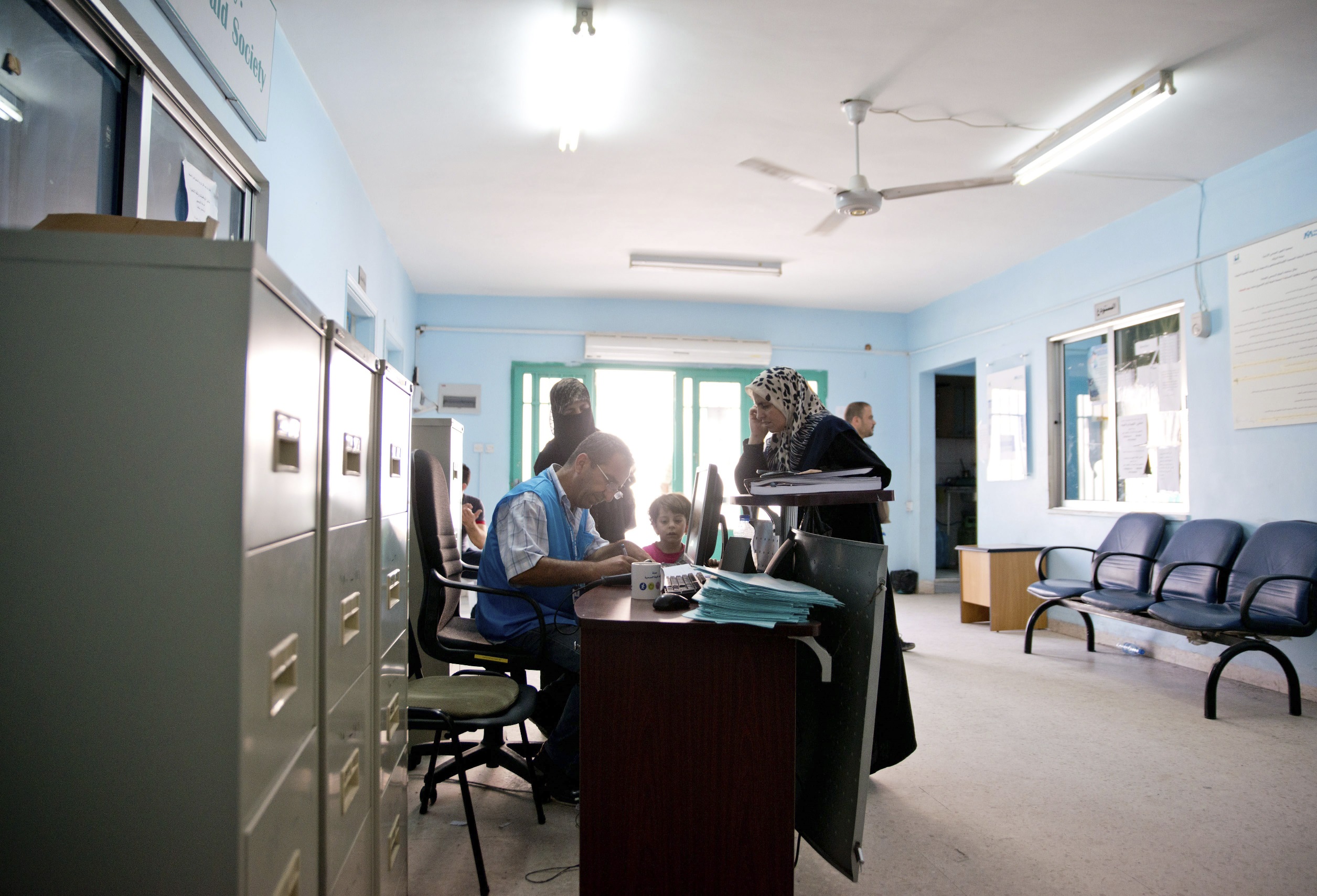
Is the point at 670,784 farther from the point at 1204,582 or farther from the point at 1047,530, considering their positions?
the point at 1047,530

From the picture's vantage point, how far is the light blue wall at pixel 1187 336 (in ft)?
12.8

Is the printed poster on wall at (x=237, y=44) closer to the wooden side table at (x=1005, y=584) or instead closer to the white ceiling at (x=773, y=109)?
the white ceiling at (x=773, y=109)

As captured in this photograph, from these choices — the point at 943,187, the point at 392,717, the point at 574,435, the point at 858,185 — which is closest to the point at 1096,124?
the point at 943,187

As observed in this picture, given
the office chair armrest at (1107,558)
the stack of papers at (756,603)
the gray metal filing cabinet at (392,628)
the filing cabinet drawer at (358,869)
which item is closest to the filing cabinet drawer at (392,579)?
the gray metal filing cabinet at (392,628)

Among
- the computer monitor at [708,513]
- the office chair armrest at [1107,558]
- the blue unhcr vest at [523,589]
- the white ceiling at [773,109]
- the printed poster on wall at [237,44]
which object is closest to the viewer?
the computer monitor at [708,513]

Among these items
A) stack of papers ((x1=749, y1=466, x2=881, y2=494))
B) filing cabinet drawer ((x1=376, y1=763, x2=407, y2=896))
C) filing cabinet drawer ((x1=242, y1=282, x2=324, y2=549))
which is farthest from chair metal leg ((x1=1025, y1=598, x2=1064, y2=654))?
filing cabinet drawer ((x1=242, y1=282, x2=324, y2=549))

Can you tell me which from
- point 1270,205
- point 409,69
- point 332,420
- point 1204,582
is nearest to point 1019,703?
point 1204,582

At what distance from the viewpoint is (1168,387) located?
15.7 ft

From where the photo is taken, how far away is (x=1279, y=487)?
12.9 feet

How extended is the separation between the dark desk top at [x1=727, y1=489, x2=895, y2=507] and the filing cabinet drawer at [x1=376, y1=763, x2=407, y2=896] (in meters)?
1.08

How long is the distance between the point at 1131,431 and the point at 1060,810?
11.6 ft

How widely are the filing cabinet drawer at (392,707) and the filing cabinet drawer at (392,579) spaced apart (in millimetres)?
38

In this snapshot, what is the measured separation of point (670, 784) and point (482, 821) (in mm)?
949

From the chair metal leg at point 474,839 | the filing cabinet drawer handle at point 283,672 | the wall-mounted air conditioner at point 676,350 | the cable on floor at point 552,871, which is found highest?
the wall-mounted air conditioner at point 676,350
